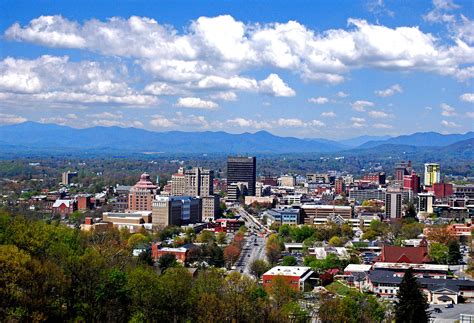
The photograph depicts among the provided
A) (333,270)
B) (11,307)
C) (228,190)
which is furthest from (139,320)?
(228,190)

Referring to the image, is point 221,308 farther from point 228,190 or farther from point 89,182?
point 89,182

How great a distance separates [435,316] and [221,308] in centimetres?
781

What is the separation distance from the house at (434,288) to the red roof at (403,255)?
3481 millimetres

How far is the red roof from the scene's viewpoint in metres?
27.4

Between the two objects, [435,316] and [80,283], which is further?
[435,316]

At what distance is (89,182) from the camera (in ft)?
227

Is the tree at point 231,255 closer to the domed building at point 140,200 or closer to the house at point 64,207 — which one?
the domed building at point 140,200

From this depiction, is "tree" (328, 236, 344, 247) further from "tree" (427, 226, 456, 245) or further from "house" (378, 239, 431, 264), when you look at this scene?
"house" (378, 239, 431, 264)

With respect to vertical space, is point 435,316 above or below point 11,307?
below

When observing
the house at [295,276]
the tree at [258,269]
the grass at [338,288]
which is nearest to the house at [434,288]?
the grass at [338,288]

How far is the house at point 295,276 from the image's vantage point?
2250cm

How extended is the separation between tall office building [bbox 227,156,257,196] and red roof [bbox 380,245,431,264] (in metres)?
34.2

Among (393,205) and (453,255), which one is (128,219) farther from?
(453,255)

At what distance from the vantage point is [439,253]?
29594 millimetres
